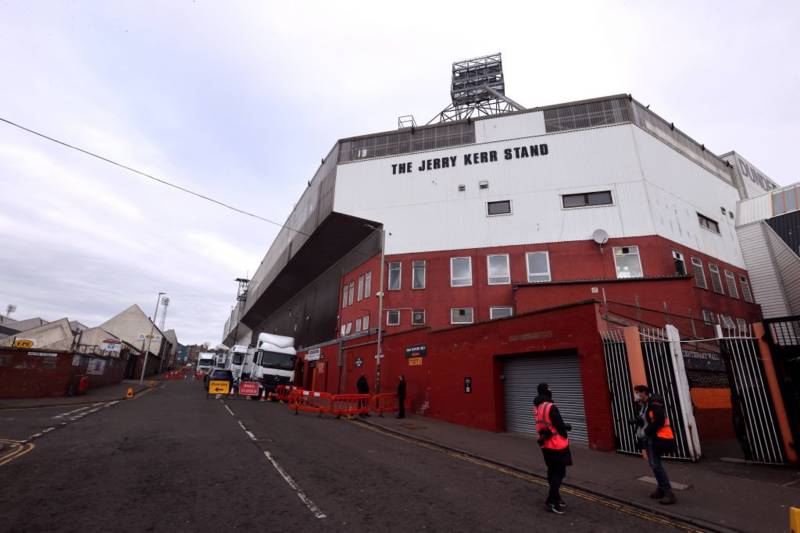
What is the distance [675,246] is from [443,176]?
49.8ft

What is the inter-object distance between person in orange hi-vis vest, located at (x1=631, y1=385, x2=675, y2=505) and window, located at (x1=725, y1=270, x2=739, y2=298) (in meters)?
26.1

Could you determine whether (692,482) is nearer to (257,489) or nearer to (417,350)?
(257,489)

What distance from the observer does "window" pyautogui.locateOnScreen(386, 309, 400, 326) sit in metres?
25.4

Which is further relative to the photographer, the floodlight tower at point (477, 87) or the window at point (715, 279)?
the floodlight tower at point (477, 87)

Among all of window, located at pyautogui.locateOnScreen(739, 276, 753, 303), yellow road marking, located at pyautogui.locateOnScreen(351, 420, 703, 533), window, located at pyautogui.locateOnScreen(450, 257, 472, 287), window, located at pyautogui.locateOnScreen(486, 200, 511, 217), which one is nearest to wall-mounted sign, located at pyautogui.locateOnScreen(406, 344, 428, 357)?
window, located at pyautogui.locateOnScreen(450, 257, 472, 287)

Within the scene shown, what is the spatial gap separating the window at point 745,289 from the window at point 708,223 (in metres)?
3.95

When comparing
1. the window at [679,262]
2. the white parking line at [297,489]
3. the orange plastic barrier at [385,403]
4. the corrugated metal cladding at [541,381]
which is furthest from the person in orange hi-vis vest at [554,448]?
the window at [679,262]

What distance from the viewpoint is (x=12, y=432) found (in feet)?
33.8

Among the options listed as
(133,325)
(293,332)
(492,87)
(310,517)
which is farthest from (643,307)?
(133,325)

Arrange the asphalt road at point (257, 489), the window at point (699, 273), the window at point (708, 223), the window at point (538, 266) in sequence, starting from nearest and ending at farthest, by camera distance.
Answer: the asphalt road at point (257, 489) → the window at point (538, 266) → the window at point (699, 273) → the window at point (708, 223)

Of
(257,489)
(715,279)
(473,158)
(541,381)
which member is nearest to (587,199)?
(473,158)

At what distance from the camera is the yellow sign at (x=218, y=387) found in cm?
2564

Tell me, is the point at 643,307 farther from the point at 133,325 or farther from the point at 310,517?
the point at 133,325

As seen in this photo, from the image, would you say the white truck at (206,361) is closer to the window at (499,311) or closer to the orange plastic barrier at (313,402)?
the orange plastic barrier at (313,402)
